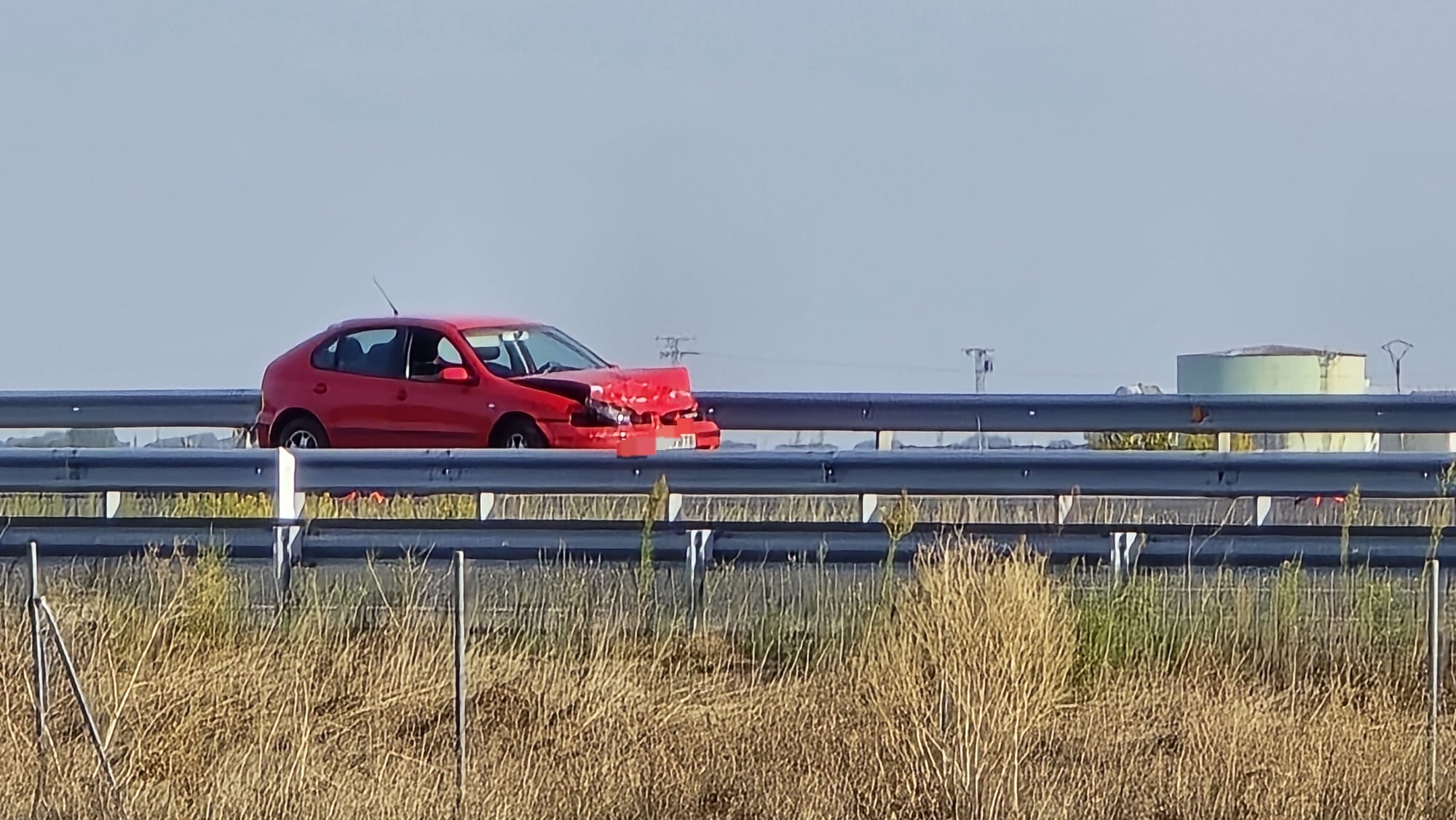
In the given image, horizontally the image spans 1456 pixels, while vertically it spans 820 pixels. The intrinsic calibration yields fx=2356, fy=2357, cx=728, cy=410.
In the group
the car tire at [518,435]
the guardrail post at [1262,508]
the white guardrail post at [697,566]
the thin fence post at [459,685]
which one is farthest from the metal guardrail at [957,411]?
the thin fence post at [459,685]

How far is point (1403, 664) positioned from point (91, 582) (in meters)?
5.97

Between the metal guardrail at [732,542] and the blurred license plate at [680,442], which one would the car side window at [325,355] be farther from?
the metal guardrail at [732,542]

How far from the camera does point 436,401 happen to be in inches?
621

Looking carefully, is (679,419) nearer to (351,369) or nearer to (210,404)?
(351,369)

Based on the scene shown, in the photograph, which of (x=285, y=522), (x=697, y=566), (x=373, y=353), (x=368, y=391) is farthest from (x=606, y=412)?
(x=697, y=566)

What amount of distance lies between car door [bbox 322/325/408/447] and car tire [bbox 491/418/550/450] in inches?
33.4

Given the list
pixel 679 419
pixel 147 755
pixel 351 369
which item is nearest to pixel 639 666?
pixel 147 755

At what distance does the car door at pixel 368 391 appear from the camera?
1596 cm

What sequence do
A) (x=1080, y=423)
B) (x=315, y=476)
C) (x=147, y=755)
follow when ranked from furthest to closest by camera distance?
1. (x=1080, y=423)
2. (x=315, y=476)
3. (x=147, y=755)

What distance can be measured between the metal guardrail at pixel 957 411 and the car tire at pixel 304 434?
0.40 m

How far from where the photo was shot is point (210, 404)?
16.4 m

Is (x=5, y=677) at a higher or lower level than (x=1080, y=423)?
lower

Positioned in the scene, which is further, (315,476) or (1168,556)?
(315,476)

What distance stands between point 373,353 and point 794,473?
5023 mm
